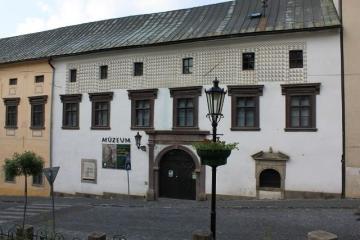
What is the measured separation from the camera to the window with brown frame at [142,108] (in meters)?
25.6

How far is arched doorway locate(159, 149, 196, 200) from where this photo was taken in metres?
24.6

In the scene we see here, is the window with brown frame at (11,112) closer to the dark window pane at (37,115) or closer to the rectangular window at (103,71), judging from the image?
the dark window pane at (37,115)

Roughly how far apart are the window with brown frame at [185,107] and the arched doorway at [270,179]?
177 inches

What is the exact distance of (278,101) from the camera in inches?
877

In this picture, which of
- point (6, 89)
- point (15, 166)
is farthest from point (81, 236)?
point (6, 89)

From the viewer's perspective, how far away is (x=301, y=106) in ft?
71.9

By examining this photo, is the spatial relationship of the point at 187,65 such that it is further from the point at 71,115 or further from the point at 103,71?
the point at 71,115

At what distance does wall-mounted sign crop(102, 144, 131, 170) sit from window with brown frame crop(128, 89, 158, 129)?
1.49 meters

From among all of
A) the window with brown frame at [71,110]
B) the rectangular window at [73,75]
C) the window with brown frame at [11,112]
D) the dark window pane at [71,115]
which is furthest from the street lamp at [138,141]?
the window with brown frame at [11,112]

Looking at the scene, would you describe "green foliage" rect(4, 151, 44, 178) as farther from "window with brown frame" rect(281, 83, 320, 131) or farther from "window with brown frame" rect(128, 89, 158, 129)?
"window with brown frame" rect(281, 83, 320, 131)

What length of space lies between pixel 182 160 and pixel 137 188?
3.21 m

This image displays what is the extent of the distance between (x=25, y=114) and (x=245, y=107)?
1676 cm

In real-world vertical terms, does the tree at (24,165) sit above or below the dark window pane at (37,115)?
below

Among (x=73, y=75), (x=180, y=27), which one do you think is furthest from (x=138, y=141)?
(x=180, y=27)
